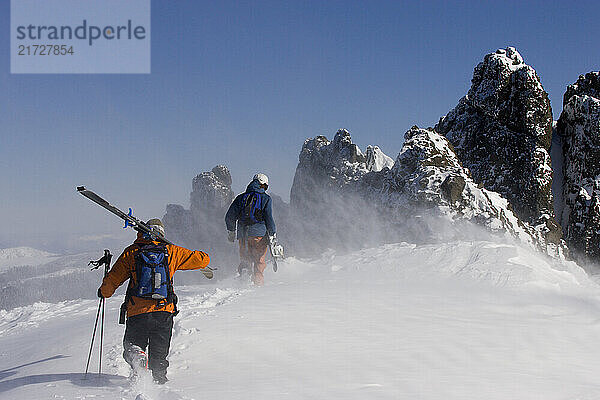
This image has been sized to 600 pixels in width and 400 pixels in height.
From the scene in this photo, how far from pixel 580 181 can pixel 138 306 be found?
36.8 metres

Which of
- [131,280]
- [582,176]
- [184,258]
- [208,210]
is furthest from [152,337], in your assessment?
[208,210]

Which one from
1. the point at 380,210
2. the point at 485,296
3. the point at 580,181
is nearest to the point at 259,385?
the point at 485,296

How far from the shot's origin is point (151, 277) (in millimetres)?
4949

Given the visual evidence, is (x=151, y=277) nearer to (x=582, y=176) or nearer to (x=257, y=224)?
(x=257, y=224)

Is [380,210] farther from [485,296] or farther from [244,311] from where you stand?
[244,311]

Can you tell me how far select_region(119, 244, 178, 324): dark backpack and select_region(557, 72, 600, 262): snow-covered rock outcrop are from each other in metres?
34.3

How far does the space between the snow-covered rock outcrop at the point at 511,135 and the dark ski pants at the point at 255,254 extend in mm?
27380

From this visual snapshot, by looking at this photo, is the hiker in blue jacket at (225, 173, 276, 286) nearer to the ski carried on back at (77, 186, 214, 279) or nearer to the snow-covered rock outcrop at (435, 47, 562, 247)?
the ski carried on back at (77, 186, 214, 279)

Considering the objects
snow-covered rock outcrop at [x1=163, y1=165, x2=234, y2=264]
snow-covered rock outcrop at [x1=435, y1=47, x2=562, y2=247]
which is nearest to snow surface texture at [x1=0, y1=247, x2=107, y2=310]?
A: snow-covered rock outcrop at [x1=163, y1=165, x2=234, y2=264]

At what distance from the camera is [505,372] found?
4922 millimetres

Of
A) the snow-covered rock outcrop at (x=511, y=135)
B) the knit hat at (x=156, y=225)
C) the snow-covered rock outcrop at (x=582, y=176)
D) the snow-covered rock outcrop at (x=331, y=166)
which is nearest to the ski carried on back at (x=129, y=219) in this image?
the knit hat at (x=156, y=225)

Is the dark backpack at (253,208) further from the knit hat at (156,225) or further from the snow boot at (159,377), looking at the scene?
the snow boot at (159,377)

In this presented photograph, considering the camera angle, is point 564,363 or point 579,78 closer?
point 564,363

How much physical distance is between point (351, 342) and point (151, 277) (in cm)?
261
